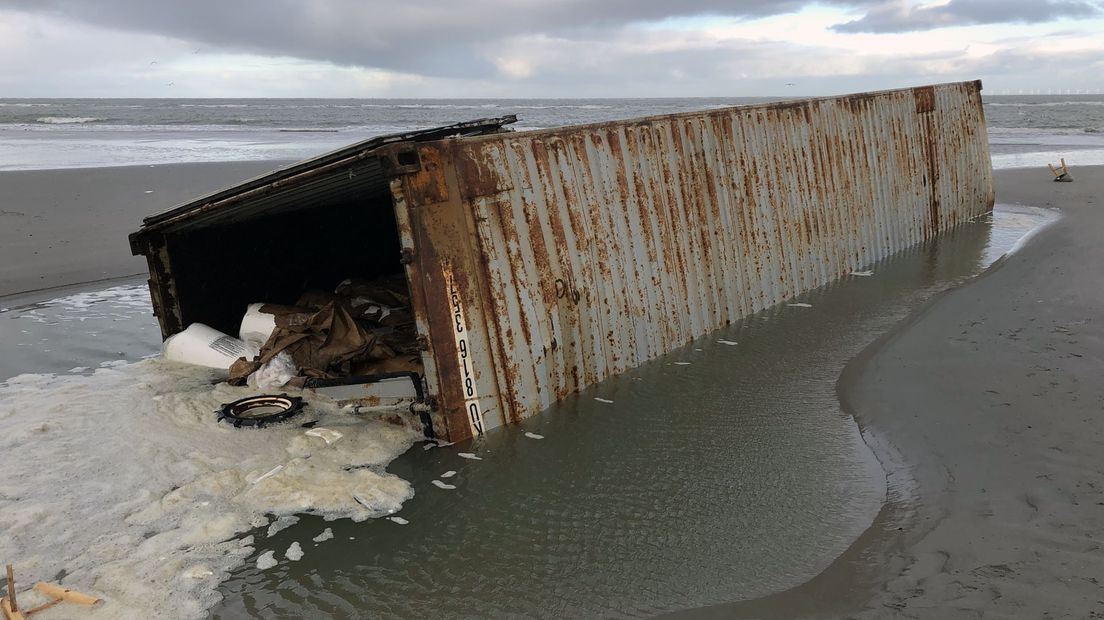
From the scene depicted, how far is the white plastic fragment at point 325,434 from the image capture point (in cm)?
502

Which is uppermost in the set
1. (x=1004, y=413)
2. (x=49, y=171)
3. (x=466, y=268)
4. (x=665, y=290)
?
(x=49, y=171)

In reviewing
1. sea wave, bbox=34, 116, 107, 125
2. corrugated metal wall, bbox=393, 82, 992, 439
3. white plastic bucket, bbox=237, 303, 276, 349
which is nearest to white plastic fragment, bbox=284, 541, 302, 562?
corrugated metal wall, bbox=393, 82, 992, 439

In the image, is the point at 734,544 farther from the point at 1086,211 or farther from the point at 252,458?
the point at 1086,211

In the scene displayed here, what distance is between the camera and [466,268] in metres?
4.90

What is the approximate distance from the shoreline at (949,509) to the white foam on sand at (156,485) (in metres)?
2.32

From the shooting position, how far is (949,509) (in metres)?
3.93

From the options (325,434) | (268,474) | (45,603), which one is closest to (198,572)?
(45,603)

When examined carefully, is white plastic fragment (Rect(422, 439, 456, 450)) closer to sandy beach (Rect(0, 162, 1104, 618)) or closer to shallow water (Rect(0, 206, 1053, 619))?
shallow water (Rect(0, 206, 1053, 619))

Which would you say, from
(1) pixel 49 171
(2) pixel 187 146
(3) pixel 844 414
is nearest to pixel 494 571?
(3) pixel 844 414

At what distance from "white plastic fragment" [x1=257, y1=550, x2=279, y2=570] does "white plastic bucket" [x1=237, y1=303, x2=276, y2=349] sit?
10.6 feet

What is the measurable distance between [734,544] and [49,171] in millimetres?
19226

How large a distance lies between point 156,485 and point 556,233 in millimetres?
3041

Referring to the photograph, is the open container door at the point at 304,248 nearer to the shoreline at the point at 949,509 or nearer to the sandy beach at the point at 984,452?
the shoreline at the point at 949,509

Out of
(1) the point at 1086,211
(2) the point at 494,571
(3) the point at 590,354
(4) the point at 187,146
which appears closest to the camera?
(2) the point at 494,571
